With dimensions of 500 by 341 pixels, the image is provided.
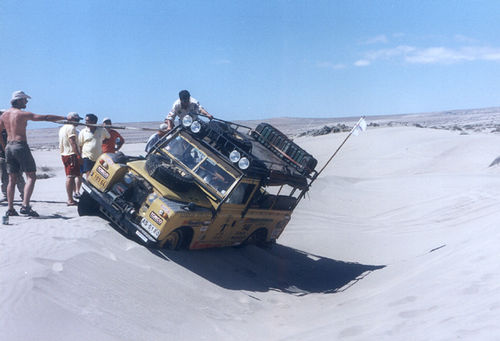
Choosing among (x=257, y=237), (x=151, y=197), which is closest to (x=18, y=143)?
(x=151, y=197)

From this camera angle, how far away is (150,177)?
28.4 ft

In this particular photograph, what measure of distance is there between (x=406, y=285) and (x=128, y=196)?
14.9 ft

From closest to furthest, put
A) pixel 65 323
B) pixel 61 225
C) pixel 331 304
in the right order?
pixel 65 323 < pixel 331 304 < pixel 61 225

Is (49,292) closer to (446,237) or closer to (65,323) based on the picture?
(65,323)

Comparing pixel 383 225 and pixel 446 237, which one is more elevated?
pixel 446 237

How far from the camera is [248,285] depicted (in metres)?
8.80

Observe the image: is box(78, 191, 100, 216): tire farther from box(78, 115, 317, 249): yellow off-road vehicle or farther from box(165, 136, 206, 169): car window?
box(165, 136, 206, 169): car window

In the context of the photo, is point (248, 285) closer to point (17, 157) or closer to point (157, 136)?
point (157, 136)

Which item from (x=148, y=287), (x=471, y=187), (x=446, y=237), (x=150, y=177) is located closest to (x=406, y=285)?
(x=148, y=287)

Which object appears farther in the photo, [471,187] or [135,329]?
[471,187]

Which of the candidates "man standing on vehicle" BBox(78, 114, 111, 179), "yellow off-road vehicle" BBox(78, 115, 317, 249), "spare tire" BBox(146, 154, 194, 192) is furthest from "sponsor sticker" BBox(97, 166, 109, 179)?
"man standing on vehicle" BBox(78, 114, 111, 179)

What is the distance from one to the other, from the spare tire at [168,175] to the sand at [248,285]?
1099 mm

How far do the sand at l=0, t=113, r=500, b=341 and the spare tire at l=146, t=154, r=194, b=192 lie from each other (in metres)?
1.10

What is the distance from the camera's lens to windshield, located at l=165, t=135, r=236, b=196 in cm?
878
